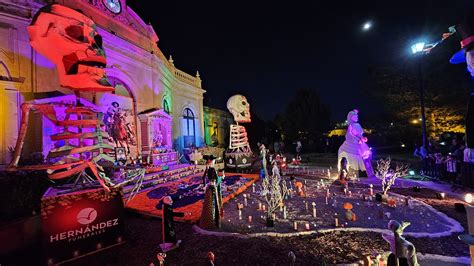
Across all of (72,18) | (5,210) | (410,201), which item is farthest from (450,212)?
(5,210)

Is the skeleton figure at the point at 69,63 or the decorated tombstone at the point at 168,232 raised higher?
the skeleton figure at the point at 69,63

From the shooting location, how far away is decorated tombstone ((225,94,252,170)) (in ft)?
49.8

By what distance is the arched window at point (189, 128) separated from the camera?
21.5 meters

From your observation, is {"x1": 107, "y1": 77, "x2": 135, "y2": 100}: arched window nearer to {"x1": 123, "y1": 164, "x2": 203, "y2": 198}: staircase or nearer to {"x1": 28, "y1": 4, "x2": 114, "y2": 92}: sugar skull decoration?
{"x1": 123, "y1": 164, "x2": 203, "y2": 198}: staircase

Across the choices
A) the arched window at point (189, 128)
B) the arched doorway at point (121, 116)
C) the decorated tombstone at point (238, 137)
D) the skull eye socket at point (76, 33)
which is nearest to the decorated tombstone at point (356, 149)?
the decorated tombstone at point (238, 137)

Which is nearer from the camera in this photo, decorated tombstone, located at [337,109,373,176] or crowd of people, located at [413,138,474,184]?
crowd of people, located at [413,138,474,184]

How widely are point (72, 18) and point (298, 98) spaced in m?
30.6

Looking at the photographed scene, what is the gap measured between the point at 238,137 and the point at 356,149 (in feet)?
22.6

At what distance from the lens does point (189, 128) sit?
22.3 meters

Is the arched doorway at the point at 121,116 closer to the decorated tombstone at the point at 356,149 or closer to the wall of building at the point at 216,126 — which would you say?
the decorated tombstone at the point at 356,149

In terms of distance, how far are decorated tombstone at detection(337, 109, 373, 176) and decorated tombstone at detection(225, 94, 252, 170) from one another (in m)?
6.13

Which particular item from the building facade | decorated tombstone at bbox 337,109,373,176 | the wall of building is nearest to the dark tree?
the wall of building

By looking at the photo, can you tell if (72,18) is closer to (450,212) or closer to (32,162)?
(32,162)

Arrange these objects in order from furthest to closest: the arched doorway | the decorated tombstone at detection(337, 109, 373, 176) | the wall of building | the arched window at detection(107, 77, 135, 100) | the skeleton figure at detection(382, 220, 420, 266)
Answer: the wall of building < the arched window at detection(107, 77, 135, 100) < the arched doorway < the decorated tombstone at detection(337, 109, 373, 176) < the skeleton figure at detection(382, 220, 420, 266)
